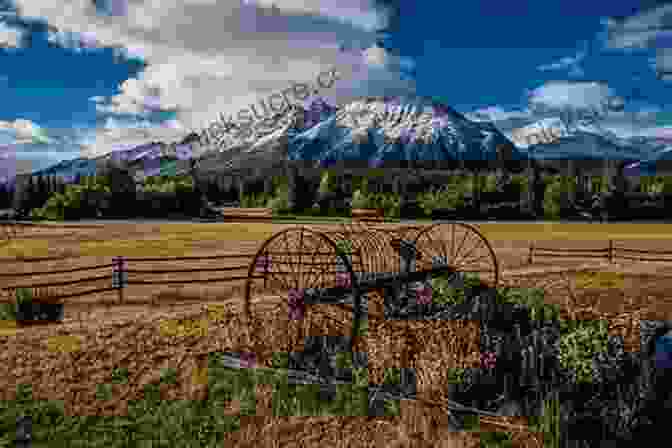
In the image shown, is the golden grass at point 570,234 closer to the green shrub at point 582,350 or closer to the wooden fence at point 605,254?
the wooden fence at point 605,254

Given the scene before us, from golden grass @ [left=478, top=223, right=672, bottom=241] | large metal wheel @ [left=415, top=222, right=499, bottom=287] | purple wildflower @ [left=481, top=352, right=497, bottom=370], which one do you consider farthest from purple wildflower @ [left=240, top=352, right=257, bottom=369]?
golden grass @ [left=478, top=223, right=672, bottom=241]

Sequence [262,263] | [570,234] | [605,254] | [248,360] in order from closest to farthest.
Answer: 1. [248,360]
2. [262,263]
3. [605,254]
4. [570,234]

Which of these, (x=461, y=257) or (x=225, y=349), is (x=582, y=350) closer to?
(x=225, y=349)

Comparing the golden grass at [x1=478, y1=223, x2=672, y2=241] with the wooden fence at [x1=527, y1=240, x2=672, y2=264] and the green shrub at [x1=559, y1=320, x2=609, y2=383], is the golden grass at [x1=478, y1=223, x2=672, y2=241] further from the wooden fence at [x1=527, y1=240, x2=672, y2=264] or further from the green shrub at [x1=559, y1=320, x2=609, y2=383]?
the green shrub at [x1=559, y1=320, x2=609, y2=383]

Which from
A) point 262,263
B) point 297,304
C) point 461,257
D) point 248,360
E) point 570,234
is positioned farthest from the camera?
point 570,234

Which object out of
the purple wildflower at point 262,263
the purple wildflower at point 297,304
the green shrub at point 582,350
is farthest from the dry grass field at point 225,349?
the purple wildflower at point 262,263

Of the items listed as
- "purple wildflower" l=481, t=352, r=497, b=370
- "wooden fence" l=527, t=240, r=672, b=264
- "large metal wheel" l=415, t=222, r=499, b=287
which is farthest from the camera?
"wooden fence" l=527, t=240, r=672, b=264

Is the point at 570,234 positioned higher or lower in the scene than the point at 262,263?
lower

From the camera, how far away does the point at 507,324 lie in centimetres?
951

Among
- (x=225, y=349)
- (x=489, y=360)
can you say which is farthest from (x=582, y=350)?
(x=225, y=349)

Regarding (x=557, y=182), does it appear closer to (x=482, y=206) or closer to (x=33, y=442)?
(x=482, y=206)

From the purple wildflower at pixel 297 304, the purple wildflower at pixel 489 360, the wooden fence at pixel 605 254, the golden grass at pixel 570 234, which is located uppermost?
the purple wildflower at pixel 297 304

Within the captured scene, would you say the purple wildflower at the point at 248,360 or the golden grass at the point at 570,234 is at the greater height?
the purple wildflower at the point at 248,360

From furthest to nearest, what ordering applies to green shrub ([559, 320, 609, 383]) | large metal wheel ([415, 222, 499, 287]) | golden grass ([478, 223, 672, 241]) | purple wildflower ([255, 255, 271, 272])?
golden grass ([478, 223, 672, 241]) < purple wildflower ([255, 255, 271, 272]) < large metal wheel ([415, 222, 499, 287]) < green shrub ([559, 320, 609, 383])
